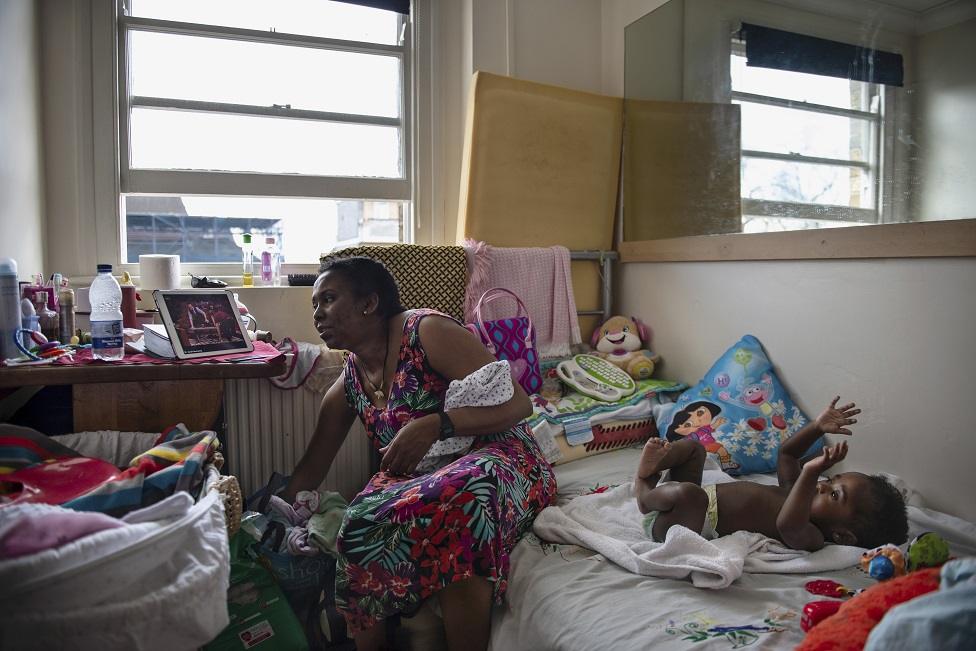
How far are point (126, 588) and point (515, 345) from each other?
1.63m

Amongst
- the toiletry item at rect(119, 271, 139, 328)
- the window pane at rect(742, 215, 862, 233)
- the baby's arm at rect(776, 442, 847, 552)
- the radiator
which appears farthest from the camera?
the radiator

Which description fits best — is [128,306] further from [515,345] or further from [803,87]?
[803,87]

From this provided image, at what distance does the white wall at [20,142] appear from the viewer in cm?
194

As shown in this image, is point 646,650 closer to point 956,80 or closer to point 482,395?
point 482,395

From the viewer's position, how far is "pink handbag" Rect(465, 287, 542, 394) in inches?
90.0

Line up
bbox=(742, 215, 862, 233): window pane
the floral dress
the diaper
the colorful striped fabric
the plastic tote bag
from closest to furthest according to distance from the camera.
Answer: the plastic tote bag < the colorful striped fabric < the floral dress < the diaper < bbox=(742, 215, 862, 233): window pane

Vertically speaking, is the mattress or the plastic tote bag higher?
the plastic tote bag

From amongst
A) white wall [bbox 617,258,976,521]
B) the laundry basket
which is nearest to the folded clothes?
the laundry basket

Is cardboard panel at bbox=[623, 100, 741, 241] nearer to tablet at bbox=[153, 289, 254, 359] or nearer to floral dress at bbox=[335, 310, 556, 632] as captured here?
floral dress at bbox=[335, 310, 556, 632]

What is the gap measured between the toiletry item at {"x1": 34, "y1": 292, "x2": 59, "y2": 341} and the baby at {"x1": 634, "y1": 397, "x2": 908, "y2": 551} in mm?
1684

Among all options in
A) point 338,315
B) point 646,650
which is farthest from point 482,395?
point 646,650

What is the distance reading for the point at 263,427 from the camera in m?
2.39

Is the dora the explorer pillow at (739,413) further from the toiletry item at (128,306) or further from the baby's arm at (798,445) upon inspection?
the toiletry item at (128,306)

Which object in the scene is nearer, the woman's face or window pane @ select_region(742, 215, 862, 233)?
the woman's face
